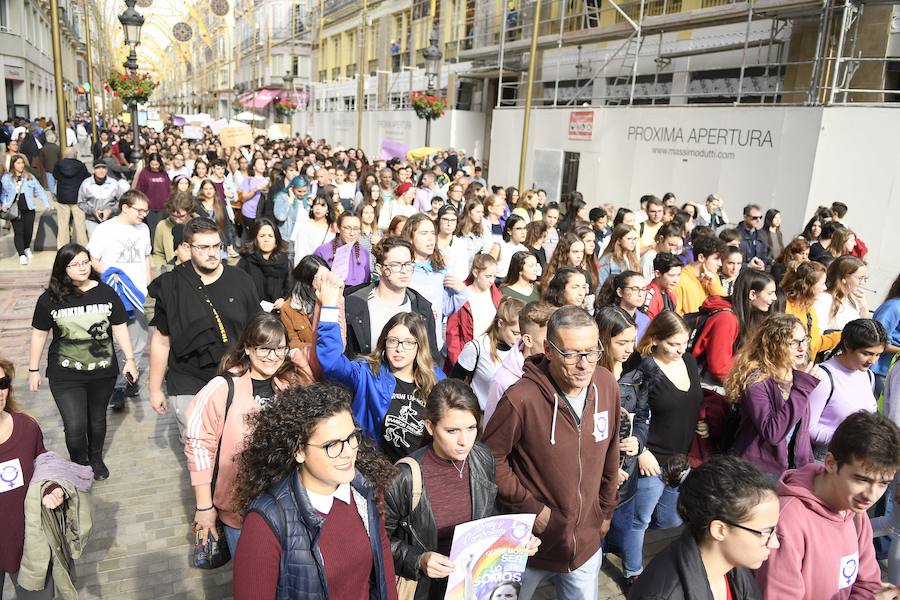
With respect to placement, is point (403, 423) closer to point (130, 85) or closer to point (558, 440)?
point (558, 440)

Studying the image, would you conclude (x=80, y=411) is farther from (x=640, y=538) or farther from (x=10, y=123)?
(x=10, y=123)

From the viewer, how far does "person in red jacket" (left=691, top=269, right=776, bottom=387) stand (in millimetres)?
4738

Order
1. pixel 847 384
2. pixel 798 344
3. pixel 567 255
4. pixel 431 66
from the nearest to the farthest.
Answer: pixel 798 344 → pixel 847 384 → pixel 567 255 → pixel 431 66

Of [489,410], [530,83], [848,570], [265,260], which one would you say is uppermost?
[530,83]

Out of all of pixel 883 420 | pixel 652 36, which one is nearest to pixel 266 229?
pixel 883 420

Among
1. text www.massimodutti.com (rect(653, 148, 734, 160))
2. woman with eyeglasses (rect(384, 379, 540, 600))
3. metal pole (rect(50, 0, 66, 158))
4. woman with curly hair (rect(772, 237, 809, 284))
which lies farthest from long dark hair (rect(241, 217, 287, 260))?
text www.massimodutti.com (rect(653, 148, 734, 160))

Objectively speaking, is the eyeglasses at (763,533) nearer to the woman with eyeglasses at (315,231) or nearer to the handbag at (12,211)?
the woman with eyeglasses at (315,231)

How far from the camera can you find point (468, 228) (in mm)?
8023

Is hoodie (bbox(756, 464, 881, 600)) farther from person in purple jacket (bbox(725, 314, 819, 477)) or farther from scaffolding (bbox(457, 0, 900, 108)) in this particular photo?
scaffolding (bbox(457, 0, 900, 108))

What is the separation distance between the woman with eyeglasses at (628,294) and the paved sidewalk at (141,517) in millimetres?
1608

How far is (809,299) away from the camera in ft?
18.4

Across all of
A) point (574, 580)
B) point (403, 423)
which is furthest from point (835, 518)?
point (403, 423)

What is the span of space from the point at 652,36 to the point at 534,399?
18.4 m

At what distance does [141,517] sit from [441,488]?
285 centimetres
